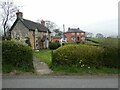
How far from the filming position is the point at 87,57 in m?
12.4

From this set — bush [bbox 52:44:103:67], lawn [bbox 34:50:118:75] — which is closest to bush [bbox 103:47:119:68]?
bush [bbox 52:44:103:67]

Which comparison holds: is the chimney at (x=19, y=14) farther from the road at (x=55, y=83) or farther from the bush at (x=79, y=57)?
the road at (x=55, y=83)

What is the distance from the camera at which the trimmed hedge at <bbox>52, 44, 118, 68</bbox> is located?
1230 centimetres

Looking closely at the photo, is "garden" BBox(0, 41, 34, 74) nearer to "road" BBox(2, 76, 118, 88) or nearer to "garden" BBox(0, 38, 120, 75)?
"garden" BBox(0, 38, 120, 75)

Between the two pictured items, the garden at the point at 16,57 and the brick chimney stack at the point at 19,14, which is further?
the brick chimney stack at the point at 19,14

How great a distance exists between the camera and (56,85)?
8.30 m

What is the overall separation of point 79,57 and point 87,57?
510 millimetres

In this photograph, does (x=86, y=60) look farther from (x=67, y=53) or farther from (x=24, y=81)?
(x=24, y=81)

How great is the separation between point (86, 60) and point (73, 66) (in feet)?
3.19

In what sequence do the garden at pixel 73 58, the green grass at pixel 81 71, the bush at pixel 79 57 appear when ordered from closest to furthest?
1. the green grass at pixel 81 71
2. the garden at pixel 73 58
3. the bush at pixel 79 57

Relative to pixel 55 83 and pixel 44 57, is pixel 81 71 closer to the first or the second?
pixel 55 83

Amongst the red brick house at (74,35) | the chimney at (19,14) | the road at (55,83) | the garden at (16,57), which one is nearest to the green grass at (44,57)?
the garden at (16,57)

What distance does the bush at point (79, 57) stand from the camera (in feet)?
40.3

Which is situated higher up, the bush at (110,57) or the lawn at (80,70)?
the bush at (110,57)
